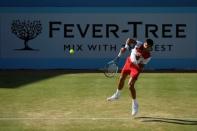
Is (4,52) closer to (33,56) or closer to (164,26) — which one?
(33,56)

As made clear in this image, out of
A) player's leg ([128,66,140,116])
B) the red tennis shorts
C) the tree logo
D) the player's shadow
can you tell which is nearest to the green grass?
the player's shadow

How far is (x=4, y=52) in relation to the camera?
26.3 m

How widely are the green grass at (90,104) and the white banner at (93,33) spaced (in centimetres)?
372

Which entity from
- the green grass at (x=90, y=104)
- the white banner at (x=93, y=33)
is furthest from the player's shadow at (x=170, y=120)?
the white banner at (x=93, y=33)

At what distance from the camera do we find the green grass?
11.9 m

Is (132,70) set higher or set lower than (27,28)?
higher

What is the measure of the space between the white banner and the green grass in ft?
12.2

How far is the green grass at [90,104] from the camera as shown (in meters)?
11.9

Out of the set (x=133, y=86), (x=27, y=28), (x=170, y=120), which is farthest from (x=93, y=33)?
(x=170, y=120)

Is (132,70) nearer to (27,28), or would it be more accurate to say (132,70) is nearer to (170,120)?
(170,120)

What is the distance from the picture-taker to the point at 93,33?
86.4 feet

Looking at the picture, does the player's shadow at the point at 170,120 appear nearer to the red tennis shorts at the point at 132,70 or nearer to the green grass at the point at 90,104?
the green grass at the point at 90,104

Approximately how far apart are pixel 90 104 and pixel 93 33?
38.7ft

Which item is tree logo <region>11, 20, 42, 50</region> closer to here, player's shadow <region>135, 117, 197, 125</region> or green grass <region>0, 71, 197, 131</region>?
green grass <region>0, 71, 197, 131</region>
